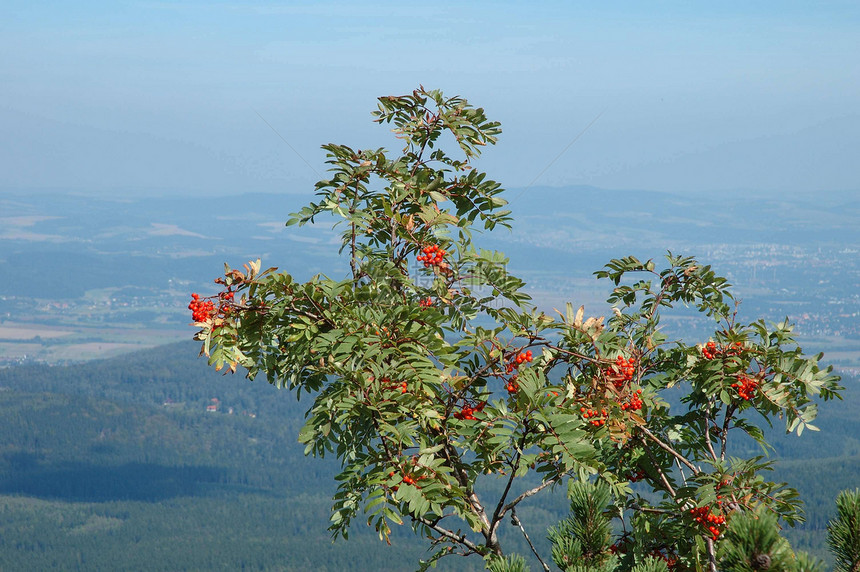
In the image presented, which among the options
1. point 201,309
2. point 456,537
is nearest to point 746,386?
point 456,537

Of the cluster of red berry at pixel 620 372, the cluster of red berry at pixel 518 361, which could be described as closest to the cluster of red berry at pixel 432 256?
the cluster of red berry at pixel 518 361

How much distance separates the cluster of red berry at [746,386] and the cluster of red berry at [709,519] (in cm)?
90

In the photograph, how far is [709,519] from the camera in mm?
5160

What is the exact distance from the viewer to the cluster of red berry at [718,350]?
5.76 metres

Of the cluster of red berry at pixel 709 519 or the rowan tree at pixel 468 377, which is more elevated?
the rowan tree at pixel 468 377

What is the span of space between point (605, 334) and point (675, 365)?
3.47 ft

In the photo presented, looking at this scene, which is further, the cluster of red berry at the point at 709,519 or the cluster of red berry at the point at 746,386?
the cluster of red berry at the point at 746,386

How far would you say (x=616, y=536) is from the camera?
19.1 feet

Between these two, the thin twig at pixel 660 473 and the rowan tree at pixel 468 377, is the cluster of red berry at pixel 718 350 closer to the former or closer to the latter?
the rowan tree at pixel 468 377

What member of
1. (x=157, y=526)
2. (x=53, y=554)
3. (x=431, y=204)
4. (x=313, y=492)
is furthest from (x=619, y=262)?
(x=313, y=492)

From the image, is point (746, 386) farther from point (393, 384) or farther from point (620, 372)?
point (393, 384)

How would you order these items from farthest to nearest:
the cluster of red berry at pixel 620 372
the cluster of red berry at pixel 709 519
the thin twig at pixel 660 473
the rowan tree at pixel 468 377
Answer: the thin twig at pixel 660 473 → the cluster of red berry at pixel 620 372 → the cluster of red berry at pixel 709 519 → the rowan tree at pixel 468 377

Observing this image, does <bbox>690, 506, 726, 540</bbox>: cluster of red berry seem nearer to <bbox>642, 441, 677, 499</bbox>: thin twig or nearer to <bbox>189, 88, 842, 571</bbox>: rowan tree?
<bbox>189, 88, 842, 571</bbox>: rowan tree

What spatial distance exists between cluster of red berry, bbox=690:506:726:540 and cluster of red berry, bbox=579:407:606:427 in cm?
→ 84
